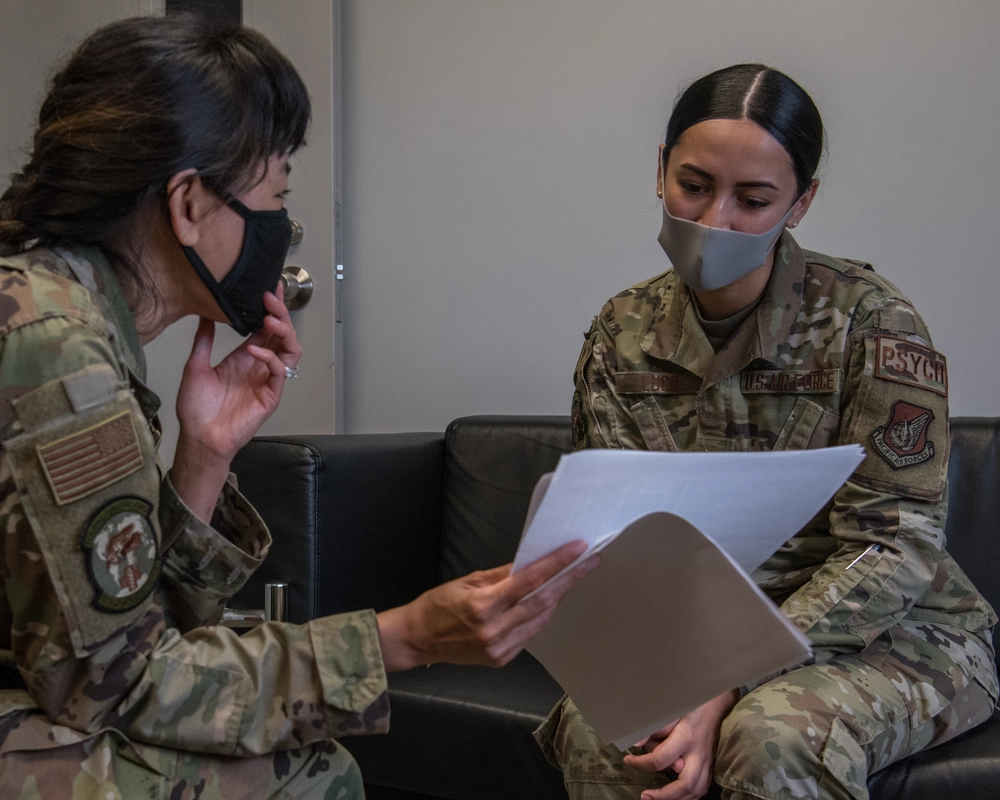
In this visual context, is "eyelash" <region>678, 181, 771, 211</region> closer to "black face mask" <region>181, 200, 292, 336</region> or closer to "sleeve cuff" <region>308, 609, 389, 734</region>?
"black face mask" <region>181, 200, 292, 336</region>

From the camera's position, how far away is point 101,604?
2.43ft

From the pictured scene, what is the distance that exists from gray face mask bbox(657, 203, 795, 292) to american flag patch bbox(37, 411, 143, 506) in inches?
30.6

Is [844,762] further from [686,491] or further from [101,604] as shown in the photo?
[101,604]

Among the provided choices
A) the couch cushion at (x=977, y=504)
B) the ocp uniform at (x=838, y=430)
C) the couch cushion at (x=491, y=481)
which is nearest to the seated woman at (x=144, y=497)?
the ocp uniform at (x=838, y=430)

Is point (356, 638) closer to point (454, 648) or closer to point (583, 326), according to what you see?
point (454, 648)

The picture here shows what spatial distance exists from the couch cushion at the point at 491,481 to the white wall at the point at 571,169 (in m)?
0.24

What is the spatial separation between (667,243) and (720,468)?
662 mm

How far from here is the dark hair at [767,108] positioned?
1.28 metres

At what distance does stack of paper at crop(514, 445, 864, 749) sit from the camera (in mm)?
695

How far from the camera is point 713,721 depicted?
111cm

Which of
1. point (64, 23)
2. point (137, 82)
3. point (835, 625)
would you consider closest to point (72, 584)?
point (137, 82)

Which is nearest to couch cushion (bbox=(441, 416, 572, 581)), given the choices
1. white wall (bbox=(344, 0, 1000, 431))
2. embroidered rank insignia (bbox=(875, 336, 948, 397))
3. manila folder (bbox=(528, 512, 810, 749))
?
white wall (bbox=(344, 0, 1000, 431))

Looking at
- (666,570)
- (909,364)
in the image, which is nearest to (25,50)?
(909,364)

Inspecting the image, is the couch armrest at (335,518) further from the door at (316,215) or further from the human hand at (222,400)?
the human hand at (222,400)
